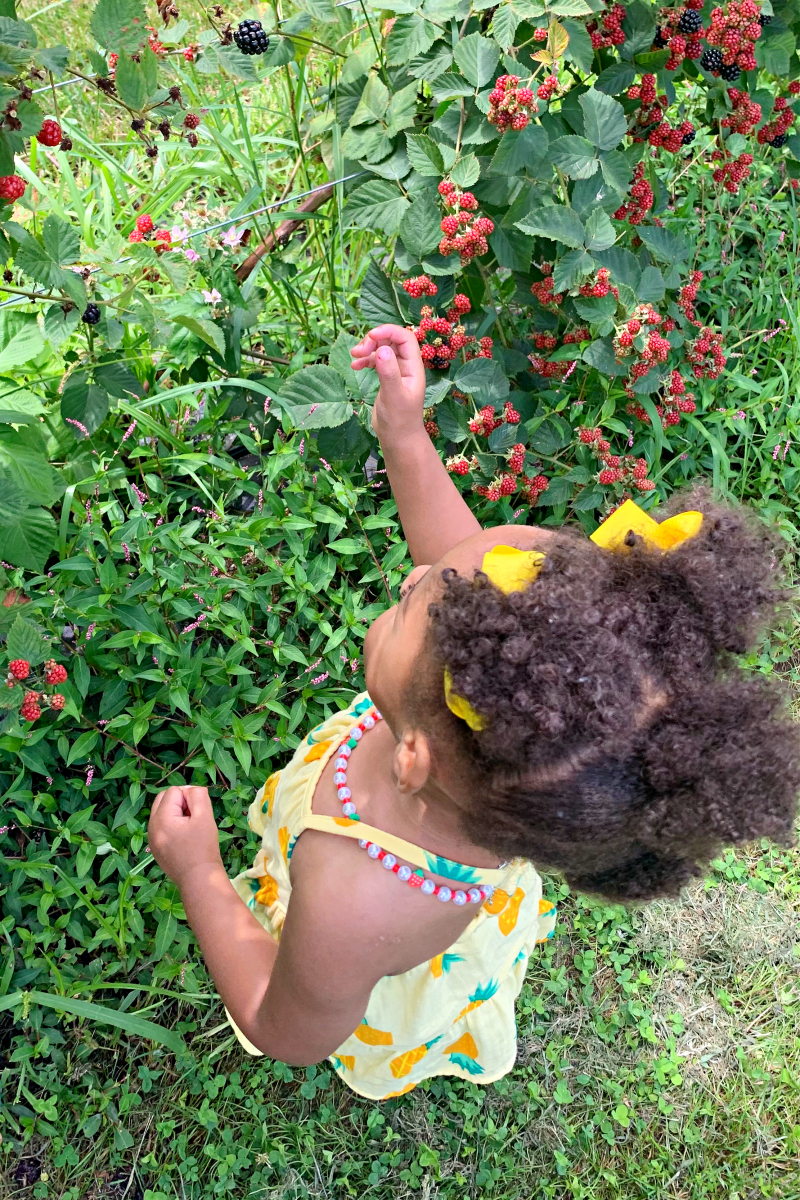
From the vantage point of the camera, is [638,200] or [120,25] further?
[638,200]

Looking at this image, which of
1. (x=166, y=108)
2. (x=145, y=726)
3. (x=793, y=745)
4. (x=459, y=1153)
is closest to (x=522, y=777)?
(x=793, y=745)

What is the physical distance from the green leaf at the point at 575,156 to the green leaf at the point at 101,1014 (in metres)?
1.48

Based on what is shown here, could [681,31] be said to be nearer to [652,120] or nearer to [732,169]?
[652,120]

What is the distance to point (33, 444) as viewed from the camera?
1219mm

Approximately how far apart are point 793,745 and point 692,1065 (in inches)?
45.3

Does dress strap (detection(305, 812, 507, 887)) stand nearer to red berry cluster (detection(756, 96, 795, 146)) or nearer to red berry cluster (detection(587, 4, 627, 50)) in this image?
red berry cluster (detection(587, 4, 627, 50))

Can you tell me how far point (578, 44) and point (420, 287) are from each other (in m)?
0.40

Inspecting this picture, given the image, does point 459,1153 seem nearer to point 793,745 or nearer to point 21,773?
point 21,773

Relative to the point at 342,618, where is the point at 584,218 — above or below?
above

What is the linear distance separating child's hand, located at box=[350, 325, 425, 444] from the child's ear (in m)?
0.63

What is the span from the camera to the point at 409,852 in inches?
42.8

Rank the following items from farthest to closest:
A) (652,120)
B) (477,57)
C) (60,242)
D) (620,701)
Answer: (652,120) → (477,57) → (60,242) → (620,701)

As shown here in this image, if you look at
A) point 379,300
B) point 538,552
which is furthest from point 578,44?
point 538,552

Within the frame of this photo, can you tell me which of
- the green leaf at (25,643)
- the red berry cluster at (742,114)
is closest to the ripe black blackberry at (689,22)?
the red berry cluster at (742,114)
